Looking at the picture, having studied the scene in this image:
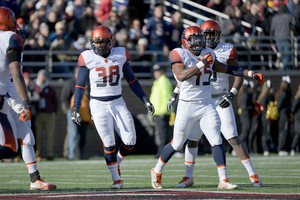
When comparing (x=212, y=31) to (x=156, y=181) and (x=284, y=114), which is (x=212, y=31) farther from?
(x=284, y=114)

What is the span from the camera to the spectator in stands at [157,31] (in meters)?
14.2

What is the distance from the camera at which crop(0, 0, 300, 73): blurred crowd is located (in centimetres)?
1374

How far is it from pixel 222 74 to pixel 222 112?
0.56 meters

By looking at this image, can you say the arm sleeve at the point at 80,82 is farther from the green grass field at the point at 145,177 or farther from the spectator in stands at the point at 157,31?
the spectator in stands at the point at 157,31

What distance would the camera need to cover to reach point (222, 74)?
6879 mm

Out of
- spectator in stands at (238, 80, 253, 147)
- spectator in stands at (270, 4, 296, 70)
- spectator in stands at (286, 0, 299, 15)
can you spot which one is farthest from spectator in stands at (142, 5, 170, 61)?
spectator in stands at (286, 0, 299, 15)

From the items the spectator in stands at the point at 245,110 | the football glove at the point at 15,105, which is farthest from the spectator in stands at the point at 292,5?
the football glove at the point at 15,105

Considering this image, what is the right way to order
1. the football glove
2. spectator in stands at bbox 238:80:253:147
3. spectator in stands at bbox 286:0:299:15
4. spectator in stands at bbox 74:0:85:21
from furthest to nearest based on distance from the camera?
spectator in stands at bbox 286:0:299:15 → spectator in stands at bbox 74:0:85:21 → spectator in stands at bbox 238:80:253:147 → the football glove

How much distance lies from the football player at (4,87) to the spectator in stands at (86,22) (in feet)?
29.6

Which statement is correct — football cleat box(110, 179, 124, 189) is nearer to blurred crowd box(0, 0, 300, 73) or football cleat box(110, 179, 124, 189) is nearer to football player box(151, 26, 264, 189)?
football player box(151, 26, 264, 189)

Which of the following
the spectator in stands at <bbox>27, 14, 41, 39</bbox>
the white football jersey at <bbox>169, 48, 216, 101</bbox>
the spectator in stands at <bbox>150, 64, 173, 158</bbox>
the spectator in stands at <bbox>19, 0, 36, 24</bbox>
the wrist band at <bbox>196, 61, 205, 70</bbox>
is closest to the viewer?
the wrist band at <bbox>196, 61, 205, 70</bbox>

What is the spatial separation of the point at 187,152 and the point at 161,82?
5492 mm

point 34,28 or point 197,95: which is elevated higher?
point 34,28

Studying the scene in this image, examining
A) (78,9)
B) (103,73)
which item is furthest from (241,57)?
(103,73)
